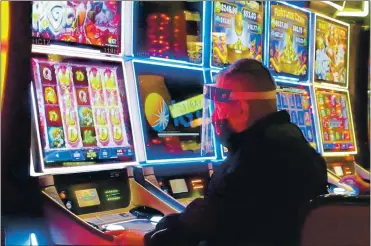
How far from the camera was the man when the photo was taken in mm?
2037

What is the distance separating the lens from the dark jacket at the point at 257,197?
6.68ft

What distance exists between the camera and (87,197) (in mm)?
2436

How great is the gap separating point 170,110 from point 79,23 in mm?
751

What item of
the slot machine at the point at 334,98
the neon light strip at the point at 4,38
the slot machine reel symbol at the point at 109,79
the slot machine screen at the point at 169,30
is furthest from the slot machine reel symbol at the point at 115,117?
the slot machine at the point at 334,98

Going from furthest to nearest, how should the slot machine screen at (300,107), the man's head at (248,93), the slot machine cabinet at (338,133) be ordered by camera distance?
the slot machine cabinet at (338,133) → the slot machine screen at (300,107) → the man's head at (248,93)

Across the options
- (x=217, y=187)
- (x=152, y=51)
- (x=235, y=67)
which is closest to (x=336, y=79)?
(x=152, y=51)

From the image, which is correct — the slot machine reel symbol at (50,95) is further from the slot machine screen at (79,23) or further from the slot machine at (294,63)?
the slot machine at (294,63)

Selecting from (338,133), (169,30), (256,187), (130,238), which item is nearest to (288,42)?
(338,133)

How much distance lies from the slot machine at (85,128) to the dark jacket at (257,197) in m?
0.33

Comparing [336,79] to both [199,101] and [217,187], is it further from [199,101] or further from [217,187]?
[217,187]

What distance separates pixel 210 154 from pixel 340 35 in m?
2.02

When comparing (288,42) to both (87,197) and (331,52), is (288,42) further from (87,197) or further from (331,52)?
(87,197)

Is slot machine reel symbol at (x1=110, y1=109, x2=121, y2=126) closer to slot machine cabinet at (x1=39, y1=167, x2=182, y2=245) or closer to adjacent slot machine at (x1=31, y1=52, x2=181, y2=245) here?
adjacent slot machine at (x1=31, y1=52, x2=181, y2=245)

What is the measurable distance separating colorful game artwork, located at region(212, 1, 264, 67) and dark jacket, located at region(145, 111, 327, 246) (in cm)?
140
